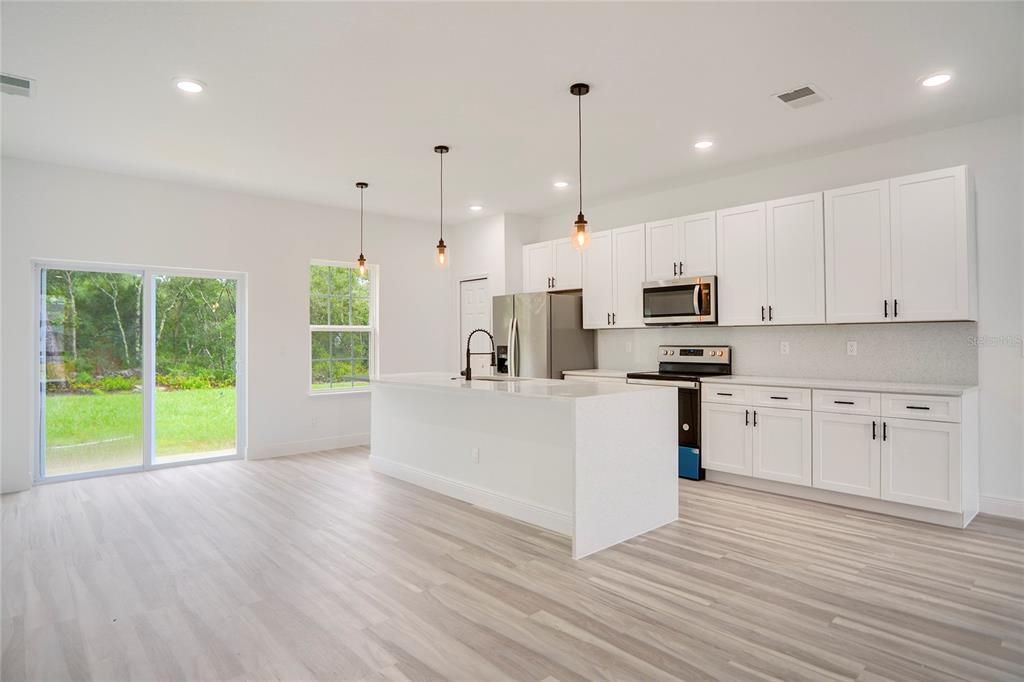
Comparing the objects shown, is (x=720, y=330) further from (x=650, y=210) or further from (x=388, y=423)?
(x=388, y=423)

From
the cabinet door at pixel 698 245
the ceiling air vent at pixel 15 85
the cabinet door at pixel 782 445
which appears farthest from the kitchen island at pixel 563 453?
the ceiling air vent at pixel 15 85

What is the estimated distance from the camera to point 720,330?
538 centimetres

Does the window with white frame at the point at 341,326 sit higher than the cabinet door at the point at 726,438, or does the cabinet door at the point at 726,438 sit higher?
the window with white frame at the point at 341,326

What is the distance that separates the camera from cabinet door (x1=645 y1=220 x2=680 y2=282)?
212 inches

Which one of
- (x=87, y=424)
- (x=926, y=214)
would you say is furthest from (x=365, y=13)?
(x=87, y=424)

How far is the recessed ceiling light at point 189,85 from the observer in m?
3.32

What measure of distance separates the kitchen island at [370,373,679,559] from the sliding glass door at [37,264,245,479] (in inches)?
97.9

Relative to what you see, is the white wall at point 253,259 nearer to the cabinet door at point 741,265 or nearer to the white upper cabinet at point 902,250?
the cabinet door at point 741,265

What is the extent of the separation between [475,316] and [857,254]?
4.42 m

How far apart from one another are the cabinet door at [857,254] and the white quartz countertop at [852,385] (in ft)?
1.59

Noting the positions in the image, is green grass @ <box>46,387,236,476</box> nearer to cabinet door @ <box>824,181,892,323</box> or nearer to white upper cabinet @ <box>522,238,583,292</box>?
white upper cabinet @ <box>522,238,583,292</box>

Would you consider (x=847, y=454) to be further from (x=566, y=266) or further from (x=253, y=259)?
(x=253, y=259)

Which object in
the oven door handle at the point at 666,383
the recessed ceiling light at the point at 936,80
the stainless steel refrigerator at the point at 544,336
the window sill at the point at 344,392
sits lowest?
the window sill at the point at 344,392

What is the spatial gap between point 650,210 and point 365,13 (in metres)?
3.93
